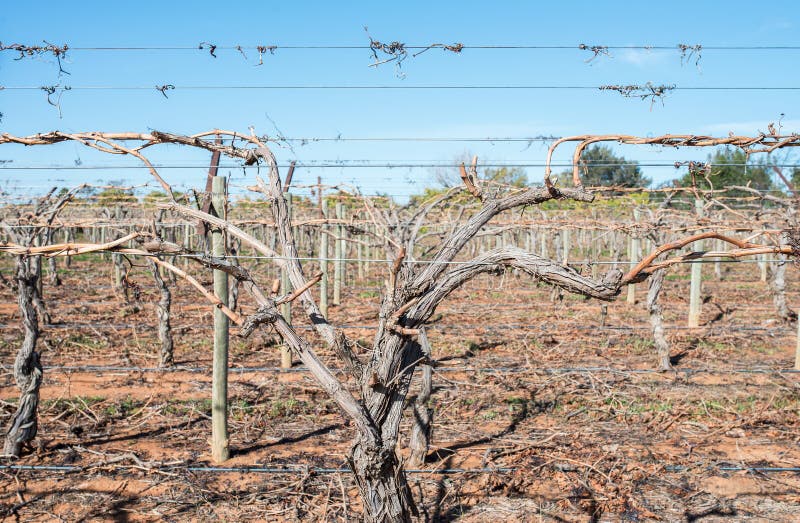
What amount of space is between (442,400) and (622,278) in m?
3.85

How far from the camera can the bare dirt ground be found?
4180mm

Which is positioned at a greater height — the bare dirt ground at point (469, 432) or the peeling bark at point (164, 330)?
the peeling bark at point (164, 330)

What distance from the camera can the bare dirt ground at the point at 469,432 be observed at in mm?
4180

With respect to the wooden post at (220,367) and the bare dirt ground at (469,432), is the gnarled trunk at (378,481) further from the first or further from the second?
the wooden post at (220,367)

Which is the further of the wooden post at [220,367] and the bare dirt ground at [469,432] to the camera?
the wooden post at [220,367]

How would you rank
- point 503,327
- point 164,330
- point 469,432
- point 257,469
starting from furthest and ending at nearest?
1. point 503,327
2. point 164,330
3. point 469,432
4. point 257,469

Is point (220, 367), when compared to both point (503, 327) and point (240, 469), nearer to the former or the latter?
point (240, 469)

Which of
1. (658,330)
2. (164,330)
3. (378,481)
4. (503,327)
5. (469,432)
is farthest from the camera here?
(503,327)

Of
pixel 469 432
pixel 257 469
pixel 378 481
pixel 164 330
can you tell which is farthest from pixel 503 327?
pixel 378 481

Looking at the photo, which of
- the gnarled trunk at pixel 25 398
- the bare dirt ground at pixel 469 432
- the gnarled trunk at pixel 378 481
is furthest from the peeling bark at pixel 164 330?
the gnarled trunk at pixel 378 481

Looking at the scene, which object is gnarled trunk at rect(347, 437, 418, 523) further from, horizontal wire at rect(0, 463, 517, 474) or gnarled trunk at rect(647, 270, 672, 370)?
gnarled trunk at rect(647, 270, 672, 370)

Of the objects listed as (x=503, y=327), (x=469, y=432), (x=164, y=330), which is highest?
(x=164, y=330)

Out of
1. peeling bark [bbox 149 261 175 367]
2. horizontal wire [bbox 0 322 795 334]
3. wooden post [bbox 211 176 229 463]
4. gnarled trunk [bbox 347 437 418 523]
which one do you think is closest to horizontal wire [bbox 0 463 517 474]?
wooden post [bbox 211 176 229 463]

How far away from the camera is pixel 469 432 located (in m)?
5.61
